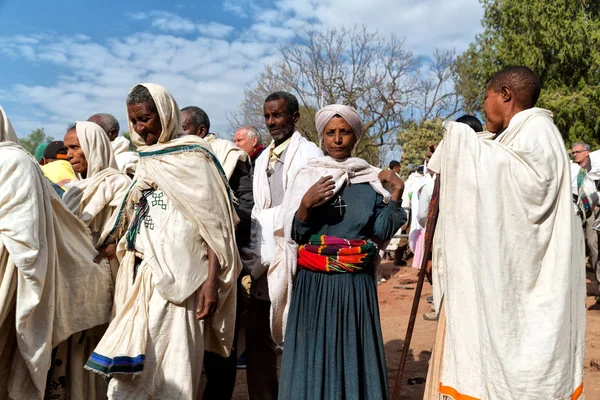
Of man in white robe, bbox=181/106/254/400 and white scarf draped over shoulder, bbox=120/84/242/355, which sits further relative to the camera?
man in white robe, bbox=181/106/254/400

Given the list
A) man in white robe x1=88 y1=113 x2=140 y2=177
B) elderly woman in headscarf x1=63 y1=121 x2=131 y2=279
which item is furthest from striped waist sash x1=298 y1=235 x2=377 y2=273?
man in white robe x1=88 y1=113 x2=140 y2=177

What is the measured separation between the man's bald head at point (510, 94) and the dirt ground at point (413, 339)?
2598 millimetres

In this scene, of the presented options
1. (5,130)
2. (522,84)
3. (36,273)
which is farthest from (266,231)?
(522,84)

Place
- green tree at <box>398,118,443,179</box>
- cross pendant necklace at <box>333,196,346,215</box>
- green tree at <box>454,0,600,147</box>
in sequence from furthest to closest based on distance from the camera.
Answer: green tree at <box>398,118,443,179</box> < green tree at <box>454,0,600,147</box> < cross pendant necklace at <box>333,196,346,215</box>

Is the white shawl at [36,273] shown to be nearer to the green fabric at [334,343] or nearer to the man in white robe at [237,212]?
the man in white robe at [237,212]

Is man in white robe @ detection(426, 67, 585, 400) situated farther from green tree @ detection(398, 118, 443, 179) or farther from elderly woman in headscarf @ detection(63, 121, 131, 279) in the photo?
green tree @ detection(398, 118, 443, 179)

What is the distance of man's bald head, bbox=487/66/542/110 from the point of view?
3.16m

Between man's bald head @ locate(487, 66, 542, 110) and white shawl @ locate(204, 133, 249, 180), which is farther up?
man's bald head @ locate(487, 66, 542, 110)

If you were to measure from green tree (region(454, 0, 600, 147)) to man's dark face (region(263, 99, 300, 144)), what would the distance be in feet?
62.8

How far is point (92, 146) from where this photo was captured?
4.04m

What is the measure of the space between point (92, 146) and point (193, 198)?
1115mm

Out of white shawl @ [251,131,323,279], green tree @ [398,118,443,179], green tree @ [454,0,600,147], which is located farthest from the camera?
green tree @ [398,118,443,179]

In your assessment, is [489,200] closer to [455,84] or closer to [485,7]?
[485,7]

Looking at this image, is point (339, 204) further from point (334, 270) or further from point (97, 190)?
point (97, 190)
